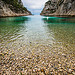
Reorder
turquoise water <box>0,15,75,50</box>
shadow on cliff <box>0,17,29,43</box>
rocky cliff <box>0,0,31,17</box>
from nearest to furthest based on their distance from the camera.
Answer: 1. turquoise water <box>0,15,75,50</box>
2. shadow on cliff <box>0,17,29,43</box>
3. rocky cliff <box>0,0,31,17</box>

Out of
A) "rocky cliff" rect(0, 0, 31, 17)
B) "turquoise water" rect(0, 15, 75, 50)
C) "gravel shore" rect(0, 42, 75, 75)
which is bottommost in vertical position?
"gravel shore" rect(0, 42, 75, 75)

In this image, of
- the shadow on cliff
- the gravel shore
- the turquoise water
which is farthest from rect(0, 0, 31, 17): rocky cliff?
the gravel shore

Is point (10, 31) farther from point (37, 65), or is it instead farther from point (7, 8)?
point (7, 8)

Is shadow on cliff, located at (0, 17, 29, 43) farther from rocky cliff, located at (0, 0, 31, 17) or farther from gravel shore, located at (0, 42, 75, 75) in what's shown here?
rocky cliff, located at (0, 0, 31, 17)

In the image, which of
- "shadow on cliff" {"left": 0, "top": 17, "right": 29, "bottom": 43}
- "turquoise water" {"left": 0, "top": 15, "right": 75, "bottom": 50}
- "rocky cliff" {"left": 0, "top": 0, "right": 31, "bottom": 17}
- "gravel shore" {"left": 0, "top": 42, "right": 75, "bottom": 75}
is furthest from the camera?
"rocky cliff" {"left": 0, "top": 0, "right": 31, "bottom": 17}

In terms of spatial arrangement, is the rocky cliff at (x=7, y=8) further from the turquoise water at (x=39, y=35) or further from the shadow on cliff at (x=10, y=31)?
the turquoise water at (x=39, y=35)

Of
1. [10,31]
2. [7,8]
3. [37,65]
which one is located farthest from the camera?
[7,8]

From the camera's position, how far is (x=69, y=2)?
88438 millimetres

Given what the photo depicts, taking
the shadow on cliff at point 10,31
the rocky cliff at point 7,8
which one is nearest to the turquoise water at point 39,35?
the shadow on cliff at point 10,31

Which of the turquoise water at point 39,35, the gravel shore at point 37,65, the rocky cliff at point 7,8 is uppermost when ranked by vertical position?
the rocky cliff at point 7,8

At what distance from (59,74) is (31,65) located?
264 cm

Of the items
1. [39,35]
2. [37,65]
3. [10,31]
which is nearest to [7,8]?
[10,31]

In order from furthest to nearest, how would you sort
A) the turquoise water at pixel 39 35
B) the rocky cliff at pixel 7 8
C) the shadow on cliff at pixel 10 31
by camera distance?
the rocky cliff at pixel 7 8 < the shadow on cliff at pixel 10 31 < the turquoise water at pixel 39 35

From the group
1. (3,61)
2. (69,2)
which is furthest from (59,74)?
(69,2)
